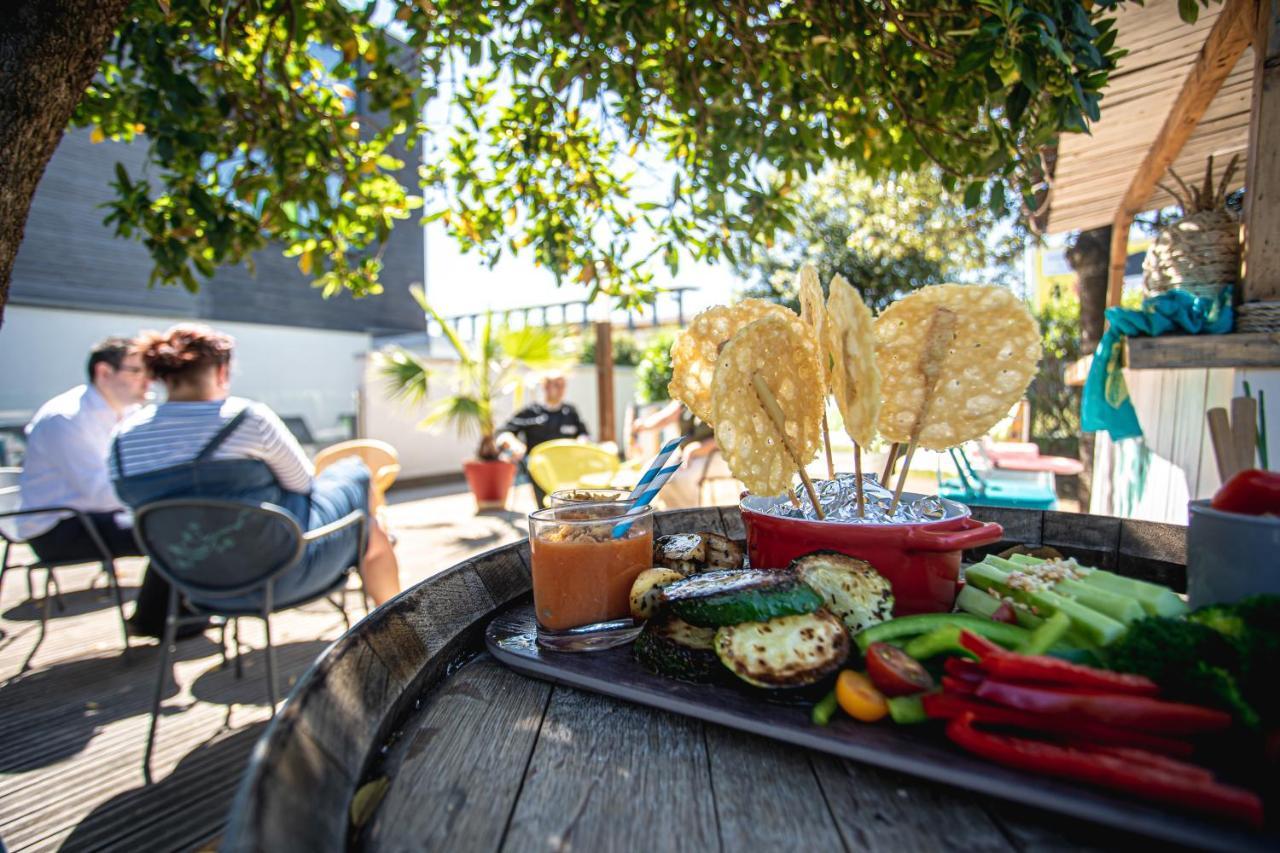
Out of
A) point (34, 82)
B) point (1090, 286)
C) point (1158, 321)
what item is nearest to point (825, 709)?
point (34, 82)

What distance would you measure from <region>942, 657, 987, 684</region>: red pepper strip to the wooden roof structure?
245cm

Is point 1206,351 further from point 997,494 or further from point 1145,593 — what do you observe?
point 997,494

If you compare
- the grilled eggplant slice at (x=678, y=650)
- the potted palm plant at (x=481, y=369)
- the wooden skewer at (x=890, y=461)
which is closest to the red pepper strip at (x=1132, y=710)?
the grilled eggplant slice at (x=678, y=650)

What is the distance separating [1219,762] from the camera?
588mm

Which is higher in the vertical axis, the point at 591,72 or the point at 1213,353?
the point at 591,72

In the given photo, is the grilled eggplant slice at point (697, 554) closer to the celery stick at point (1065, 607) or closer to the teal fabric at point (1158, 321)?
the celery stick at point (1065, 607)

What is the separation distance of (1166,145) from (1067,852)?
3.64 metres

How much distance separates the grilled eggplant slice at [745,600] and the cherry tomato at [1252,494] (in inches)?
18.7

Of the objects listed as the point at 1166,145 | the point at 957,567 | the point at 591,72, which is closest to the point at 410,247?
the point at 591,72

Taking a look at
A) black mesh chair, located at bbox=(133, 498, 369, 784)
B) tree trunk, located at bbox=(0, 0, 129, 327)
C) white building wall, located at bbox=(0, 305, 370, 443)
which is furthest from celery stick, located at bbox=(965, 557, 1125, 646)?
white building wall, located at bbox=(0, 305, 370, 443)

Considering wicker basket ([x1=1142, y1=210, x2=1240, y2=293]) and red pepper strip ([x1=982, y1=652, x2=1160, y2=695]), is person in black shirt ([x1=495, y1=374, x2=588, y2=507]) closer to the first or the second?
wicker basket ([x1=1142, y1=210, x2=1240, y2=293])

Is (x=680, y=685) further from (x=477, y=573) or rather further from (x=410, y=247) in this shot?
(x=410, y=247)

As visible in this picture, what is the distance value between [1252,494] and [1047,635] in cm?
28

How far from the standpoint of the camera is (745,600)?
75 centimetres
